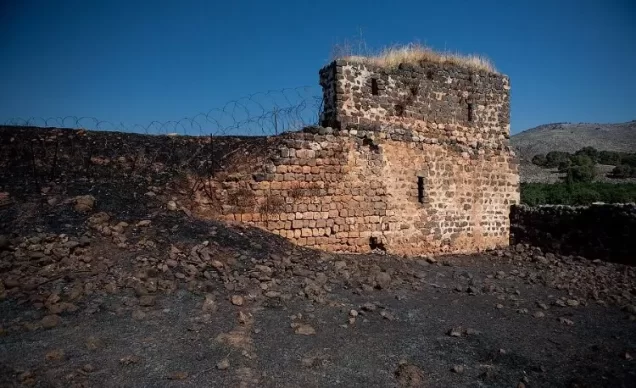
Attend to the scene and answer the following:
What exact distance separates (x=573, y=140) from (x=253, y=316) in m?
54.8

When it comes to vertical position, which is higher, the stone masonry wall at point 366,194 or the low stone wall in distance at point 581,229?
the stone masonry wall at point 366,194

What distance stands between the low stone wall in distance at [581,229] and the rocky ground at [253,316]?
2.95 m

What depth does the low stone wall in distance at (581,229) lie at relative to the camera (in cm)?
1083

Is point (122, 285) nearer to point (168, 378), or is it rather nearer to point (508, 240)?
point (168, 378)

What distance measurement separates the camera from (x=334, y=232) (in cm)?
954

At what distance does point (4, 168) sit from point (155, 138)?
2.71 metres

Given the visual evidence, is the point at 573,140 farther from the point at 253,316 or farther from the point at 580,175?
the point at 253,316

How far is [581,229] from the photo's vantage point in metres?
11.9

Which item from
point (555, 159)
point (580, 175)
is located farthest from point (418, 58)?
point (555, 159)

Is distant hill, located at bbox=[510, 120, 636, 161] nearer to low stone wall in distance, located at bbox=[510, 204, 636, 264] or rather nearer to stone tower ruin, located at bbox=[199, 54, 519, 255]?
low stone wall in distance, located at bbox=[510, 204, 636, 264]

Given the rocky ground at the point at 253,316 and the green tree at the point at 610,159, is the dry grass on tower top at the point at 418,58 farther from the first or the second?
the green tree at the point at 610,159

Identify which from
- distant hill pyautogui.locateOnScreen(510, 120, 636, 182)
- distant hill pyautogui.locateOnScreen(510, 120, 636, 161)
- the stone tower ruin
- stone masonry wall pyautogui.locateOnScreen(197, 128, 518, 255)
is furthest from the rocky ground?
distant hill pyautogui.locateOnScreen(510, 120, 636, 161)

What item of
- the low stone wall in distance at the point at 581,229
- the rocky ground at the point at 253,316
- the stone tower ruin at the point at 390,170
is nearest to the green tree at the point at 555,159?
the low stone wall in distance at the point at 581,229

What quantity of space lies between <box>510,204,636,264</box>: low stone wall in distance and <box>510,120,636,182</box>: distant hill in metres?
24.1
